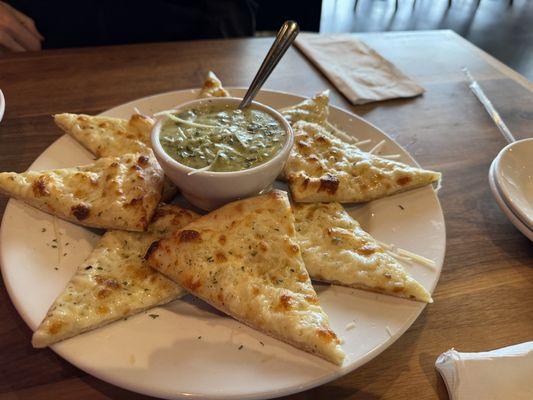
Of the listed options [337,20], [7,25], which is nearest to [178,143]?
[7,25]

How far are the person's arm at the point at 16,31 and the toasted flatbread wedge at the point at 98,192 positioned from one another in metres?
2.32

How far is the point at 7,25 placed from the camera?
365 centimetres

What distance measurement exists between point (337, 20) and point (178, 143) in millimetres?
8757

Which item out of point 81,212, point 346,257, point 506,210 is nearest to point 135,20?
point 81,212

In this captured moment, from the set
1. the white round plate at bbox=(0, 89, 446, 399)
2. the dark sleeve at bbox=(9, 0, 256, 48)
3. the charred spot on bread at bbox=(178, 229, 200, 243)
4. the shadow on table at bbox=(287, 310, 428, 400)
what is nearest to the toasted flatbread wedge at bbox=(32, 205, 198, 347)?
the white round plate at bbox=(0, 89, 446, 399)

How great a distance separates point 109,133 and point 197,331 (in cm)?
124

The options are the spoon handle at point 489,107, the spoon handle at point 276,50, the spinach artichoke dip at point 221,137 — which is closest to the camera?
the spinach artichoke dip at point 221,137

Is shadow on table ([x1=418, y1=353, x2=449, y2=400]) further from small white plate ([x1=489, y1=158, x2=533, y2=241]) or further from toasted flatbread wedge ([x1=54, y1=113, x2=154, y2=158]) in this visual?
toasted flatbread wedge ([x1=54, y1=113, x2=154, y2=158])

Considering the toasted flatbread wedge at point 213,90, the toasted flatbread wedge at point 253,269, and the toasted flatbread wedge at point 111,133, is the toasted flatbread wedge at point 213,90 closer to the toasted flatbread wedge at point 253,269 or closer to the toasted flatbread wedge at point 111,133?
the toasted flatbread wedge at point 111,133

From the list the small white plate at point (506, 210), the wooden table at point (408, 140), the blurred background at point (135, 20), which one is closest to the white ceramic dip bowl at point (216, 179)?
the wooden table at point (408, 140)

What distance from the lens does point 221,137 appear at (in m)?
2.05

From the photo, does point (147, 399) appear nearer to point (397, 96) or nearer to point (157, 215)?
point (157, 215)

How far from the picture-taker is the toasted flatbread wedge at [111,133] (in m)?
2.24

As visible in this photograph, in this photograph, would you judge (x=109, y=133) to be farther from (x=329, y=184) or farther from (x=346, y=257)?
(x=346, y=257)
